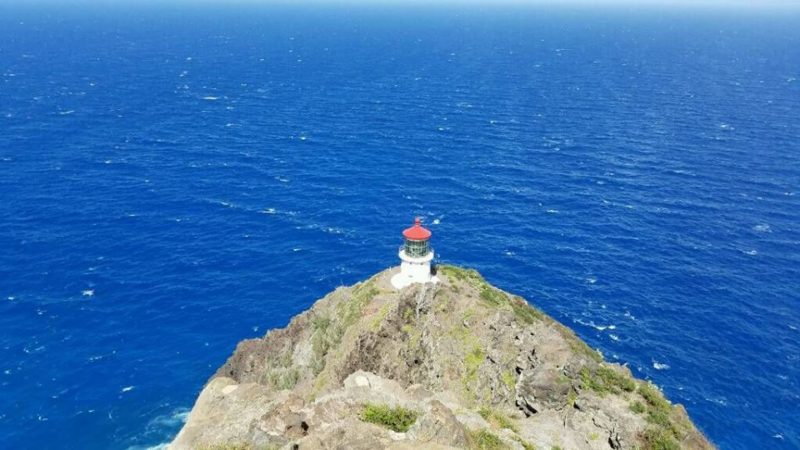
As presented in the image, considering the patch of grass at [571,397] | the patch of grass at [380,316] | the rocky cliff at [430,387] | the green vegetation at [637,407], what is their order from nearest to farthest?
the rocky cliff at [430,387]
the green vegetation at [637,407]
the patch of grass at [571,397]
the patch of grass at [380,316]

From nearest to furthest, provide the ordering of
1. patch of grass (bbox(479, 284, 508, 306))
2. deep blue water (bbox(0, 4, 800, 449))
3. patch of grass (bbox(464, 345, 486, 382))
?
patch of grass (bbox(464, 345, 486, 382)) → patch of grass (bbox(479, 284, 508, 306)) → deep blue water (bbox(0, 4, 800, 449))

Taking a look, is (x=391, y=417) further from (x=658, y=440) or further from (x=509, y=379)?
(x=658, y=440)

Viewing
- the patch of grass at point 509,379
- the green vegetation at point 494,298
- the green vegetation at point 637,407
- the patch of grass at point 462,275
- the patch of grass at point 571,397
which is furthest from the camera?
the patch of grass at point 462,275

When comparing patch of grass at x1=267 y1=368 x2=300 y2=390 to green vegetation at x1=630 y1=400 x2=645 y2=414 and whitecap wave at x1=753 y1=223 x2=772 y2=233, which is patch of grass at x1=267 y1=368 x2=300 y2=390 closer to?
green vegetation at x1=630 y1=400 x2=645 y2=414

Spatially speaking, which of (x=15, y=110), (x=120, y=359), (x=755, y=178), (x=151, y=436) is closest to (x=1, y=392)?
(x=120, y=359)

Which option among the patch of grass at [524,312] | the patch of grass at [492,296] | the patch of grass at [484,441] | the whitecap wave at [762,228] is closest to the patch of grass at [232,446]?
the patch of grass at [484,441]

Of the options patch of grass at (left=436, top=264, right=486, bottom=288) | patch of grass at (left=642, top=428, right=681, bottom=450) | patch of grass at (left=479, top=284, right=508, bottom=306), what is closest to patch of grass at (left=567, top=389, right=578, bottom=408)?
patch of grass at (left=642, top=428, right=681, bottom=450)

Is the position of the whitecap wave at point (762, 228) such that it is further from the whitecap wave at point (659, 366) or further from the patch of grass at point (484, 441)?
the patch of grass at point (484, 441)
